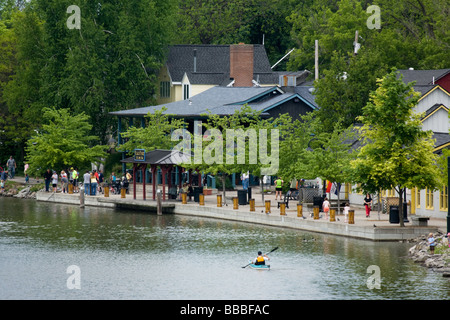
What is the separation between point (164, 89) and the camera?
10288 centimetres

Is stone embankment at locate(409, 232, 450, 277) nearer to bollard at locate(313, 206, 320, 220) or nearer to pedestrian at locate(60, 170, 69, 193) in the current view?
bollard at locate(313, 206, 320, 220)

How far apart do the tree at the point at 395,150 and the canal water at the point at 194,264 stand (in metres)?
3.39

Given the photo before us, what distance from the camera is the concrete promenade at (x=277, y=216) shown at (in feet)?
159

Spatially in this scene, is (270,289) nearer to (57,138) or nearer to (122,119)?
(57,138)

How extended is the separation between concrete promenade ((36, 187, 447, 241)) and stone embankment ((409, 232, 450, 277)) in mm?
2305

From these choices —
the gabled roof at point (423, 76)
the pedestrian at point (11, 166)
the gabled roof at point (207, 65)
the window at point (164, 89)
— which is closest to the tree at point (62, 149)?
the pedestrian at point (11, 166)

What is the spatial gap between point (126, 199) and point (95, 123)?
872 inches

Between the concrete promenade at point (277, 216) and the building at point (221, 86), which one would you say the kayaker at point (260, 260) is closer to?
the concrete promenade at point (277, 216)

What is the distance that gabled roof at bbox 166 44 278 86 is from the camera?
332 feet

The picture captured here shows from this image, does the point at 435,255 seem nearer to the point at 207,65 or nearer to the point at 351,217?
the point at 351,217

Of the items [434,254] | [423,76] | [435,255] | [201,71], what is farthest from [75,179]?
[435,255]

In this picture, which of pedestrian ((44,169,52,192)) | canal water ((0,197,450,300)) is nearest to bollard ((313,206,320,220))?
canal water ((0,197,450,300))
